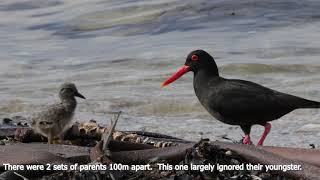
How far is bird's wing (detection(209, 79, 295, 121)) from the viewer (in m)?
6.86

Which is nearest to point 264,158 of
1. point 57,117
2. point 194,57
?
point 57,117

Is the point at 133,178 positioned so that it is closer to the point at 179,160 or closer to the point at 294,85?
the point at 179,160

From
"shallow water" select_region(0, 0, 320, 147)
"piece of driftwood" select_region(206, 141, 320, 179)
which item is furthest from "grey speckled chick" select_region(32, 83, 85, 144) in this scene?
"piece of driftwood" select_region(206, 141, 320, 179)

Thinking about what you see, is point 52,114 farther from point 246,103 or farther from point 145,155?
point 145,155

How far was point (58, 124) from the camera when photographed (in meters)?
6.33

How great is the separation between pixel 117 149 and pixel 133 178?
419mm

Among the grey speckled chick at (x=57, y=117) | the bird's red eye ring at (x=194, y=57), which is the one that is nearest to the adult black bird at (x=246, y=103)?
the bird's red eye ring at (x=194, y=57)

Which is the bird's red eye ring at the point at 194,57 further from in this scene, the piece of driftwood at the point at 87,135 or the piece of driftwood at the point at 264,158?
the piece of driftwood at the point at 264,158

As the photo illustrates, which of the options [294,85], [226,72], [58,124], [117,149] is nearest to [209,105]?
[58,124]

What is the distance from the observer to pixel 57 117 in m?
6.59

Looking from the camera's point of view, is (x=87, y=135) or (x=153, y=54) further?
(x=153, y=54)

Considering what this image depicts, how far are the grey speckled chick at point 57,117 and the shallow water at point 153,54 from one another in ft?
4.63

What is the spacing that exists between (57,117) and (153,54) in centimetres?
885

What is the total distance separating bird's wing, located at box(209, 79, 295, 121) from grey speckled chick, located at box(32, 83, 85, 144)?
3.97ft
